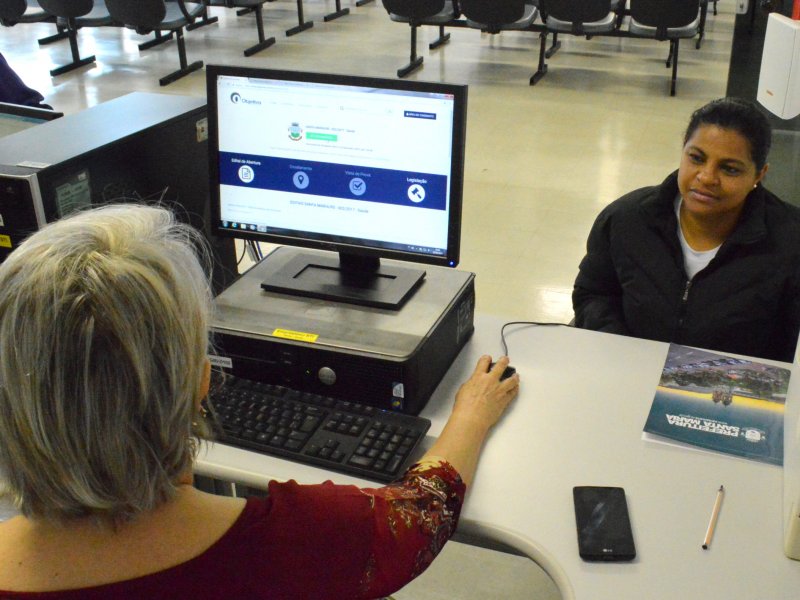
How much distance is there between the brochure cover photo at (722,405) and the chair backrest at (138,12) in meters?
5.05

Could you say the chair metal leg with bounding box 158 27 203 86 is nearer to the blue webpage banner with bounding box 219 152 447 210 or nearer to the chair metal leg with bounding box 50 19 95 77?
the chair metal leg with bounding box 50 19 95 77

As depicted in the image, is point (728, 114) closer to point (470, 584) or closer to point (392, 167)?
point (392, 167)

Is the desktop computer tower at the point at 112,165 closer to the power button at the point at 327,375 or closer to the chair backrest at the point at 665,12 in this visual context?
the power button at the point at 327,375

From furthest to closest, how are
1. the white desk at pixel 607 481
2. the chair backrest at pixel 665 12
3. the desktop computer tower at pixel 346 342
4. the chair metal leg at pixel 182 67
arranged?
1. the chair metal leg at pixel 182 67
2. the chair backrest at pixel 665 12
3. the desktop computer tower at pixel 346 342
4. the white desk at pixel 607 481

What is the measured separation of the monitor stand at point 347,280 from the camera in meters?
1.54

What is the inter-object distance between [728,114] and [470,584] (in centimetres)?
119

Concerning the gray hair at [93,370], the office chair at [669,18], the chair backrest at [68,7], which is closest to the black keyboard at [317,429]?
the gray hair at [93,370]

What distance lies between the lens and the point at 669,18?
5.33 m

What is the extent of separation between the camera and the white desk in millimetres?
1104

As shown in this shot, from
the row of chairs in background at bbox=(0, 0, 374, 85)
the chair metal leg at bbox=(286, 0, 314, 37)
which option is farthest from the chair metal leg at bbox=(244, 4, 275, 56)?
the chair metal leg at bbox=(286, 0, 314, 37)

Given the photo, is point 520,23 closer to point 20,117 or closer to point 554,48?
point 554,48

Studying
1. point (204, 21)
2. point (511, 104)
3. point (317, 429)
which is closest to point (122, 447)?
point (317, 429)

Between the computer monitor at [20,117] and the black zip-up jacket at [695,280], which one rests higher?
the computer monitor at [20,117]

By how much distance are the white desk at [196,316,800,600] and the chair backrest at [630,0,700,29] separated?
4.29 m
